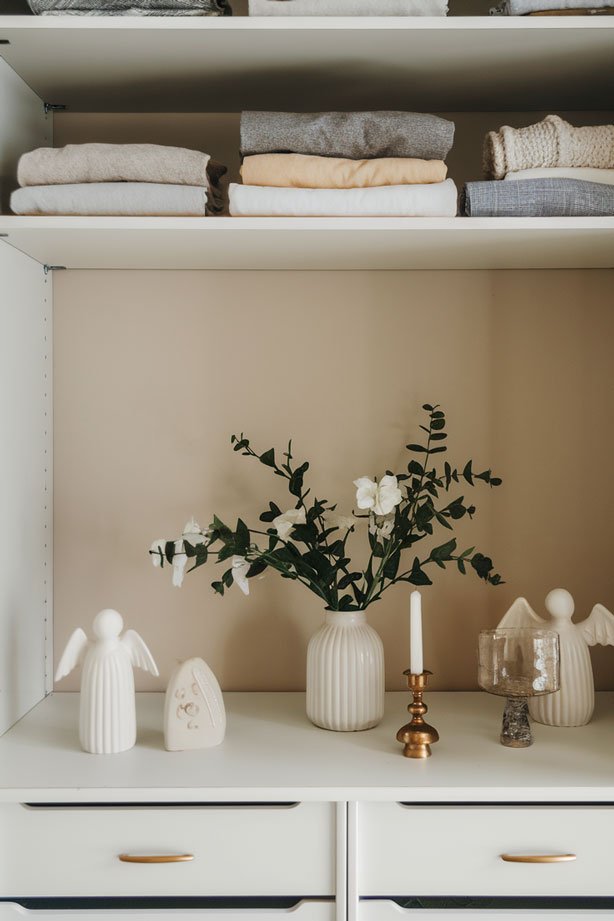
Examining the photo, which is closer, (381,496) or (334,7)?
Result: (334,7)

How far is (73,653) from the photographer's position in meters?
1.35

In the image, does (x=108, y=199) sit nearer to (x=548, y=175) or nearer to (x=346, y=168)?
(x=346, y=168)

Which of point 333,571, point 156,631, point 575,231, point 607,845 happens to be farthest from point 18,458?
point 607,845

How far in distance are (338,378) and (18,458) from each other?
0.62m

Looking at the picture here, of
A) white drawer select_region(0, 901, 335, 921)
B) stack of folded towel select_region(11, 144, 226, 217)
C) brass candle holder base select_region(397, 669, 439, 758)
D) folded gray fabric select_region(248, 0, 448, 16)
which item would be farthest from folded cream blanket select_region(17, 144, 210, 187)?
white drawer select_region(0, 901, 335, 921)

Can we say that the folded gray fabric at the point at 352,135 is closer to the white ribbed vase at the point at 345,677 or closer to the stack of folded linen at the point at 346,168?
the stack of folded linen at the point at 346,168

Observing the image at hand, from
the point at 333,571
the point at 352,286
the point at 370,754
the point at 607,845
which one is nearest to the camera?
the point at 607,845

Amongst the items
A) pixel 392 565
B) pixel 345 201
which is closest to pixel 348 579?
pixel 392 565

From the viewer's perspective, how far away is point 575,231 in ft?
4.25

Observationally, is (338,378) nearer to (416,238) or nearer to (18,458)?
(416,238)

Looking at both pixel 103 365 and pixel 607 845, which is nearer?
pixel 607 845

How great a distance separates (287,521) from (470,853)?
23.0 inches

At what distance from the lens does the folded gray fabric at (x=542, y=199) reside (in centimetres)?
129

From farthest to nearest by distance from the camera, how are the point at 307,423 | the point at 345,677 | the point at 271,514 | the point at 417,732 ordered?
the point at 307,423 < the point at 271,514 < the point at 345,677 < the point at 417,732
